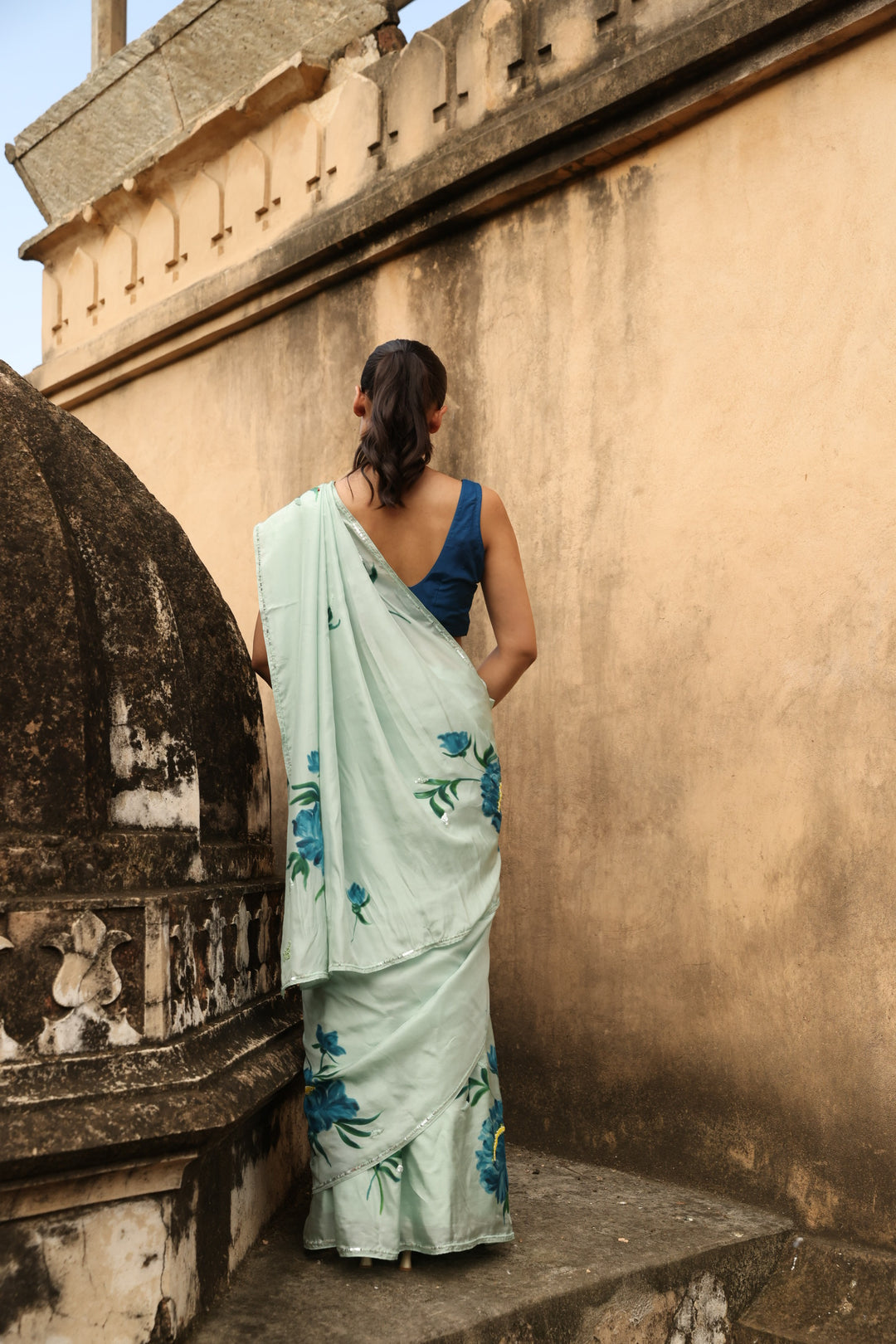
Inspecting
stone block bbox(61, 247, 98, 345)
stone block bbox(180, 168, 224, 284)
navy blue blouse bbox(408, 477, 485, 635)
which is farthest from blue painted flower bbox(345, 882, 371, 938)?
stone block bbox(61, 247, 98, 345)

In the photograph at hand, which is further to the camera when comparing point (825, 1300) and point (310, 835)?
point (825, 1300)

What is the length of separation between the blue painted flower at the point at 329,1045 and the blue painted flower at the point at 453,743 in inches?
23.8

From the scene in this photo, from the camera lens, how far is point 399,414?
91.9 inches

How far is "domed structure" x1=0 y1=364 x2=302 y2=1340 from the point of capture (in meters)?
1.76

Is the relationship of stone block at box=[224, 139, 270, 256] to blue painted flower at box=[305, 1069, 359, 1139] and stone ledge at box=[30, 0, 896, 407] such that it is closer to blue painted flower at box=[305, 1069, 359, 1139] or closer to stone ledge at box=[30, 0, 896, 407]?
stone ledge at box=[30, 0, 896, 407]

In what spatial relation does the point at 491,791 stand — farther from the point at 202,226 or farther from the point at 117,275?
the point at 117,275

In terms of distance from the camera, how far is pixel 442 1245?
2139mm

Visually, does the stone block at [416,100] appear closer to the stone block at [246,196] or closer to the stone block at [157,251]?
the stone block at [246,196]

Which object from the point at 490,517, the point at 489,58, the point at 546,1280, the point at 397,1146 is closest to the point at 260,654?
the point at 490,517

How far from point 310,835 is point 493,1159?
74cm

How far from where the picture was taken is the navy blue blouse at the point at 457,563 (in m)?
2.41

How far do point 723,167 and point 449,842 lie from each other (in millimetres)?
1954

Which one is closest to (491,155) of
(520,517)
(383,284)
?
(383,284)

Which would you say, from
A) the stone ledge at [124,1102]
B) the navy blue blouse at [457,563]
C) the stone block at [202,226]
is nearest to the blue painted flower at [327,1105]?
the stone ledge at [124,1102]
